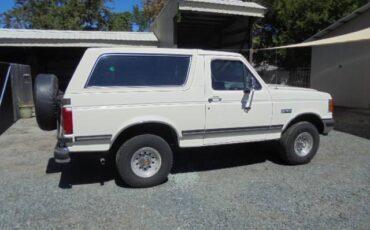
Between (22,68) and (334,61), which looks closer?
(22,68)

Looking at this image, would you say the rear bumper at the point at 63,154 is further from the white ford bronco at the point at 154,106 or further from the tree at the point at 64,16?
the tree at the point at 64,16

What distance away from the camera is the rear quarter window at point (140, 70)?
485cm

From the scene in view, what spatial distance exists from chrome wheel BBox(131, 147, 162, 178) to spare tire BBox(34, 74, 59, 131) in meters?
1.35

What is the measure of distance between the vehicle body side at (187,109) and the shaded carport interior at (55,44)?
978 centimetres

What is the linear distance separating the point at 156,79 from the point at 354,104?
12153 mm

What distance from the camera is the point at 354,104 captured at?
47.7 ft

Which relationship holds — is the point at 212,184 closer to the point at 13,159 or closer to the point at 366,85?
the point at 13,159

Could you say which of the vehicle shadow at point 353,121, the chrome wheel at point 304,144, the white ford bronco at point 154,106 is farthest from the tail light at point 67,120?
the vehicle shadow at point 353,121

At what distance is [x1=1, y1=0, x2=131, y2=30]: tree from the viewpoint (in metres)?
28.2

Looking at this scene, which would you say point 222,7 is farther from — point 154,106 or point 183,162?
point 154,106

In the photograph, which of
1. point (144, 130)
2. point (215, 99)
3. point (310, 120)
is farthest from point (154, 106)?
point (310, 120)

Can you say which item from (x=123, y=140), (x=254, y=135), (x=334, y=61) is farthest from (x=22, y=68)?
(x=334, y=61)

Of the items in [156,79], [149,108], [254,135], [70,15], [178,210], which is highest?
[70,15]

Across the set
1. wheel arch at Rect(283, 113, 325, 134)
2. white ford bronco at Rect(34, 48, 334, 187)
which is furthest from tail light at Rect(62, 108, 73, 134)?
wheel arch at Rect(283, 113, 325, 134)
